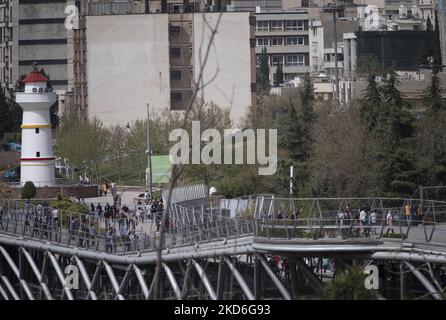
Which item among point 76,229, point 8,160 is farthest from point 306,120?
point 8,160

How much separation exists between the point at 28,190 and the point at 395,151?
1942 cm

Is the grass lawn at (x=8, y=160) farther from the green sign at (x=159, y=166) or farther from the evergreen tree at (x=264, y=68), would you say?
the evergreen tree at (x=264, y=68)

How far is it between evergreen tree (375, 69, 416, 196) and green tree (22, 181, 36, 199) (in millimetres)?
17230

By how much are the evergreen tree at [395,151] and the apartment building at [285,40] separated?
99.3 metres

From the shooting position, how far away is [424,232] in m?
39.2

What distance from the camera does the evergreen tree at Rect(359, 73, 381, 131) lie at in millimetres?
70125

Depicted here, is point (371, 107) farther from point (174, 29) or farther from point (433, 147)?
point (174, 29)

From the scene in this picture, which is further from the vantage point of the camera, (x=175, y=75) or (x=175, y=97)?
(x=175, y=75)

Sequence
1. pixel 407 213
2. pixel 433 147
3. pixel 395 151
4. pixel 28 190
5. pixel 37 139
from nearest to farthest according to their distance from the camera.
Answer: pixel 407 213 → pixel 395 151 → pixel 433 147 → pixel 28 190 → pixel 37 139

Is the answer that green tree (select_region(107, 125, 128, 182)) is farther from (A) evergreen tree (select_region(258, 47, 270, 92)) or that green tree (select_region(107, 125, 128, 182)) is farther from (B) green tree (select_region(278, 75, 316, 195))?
(A) evergreen tree (select_region(258, 47, 270, 92))

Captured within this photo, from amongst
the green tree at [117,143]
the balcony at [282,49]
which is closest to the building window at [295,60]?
the balcony at [282,49]

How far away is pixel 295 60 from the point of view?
6698 inches
